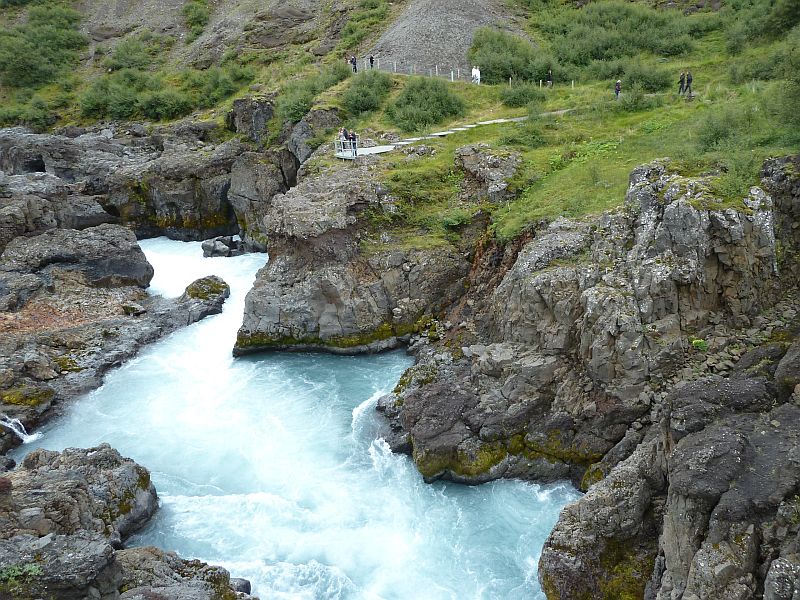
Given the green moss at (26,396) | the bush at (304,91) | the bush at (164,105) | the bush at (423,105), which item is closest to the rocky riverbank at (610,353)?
the green moss at (26,396)

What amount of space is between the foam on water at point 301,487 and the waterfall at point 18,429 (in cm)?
55

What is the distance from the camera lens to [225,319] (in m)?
31.2

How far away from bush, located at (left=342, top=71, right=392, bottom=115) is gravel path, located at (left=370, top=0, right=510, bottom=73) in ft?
18.1

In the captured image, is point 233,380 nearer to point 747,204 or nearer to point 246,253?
point 246,253

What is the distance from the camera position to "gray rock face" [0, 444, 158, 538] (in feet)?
50.8

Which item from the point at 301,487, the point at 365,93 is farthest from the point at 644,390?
the point at 365,93

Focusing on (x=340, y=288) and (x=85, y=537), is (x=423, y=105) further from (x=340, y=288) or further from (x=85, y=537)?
(x=85, y=537)

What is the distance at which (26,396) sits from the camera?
24625 millimetres

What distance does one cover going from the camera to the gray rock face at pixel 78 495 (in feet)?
50.8

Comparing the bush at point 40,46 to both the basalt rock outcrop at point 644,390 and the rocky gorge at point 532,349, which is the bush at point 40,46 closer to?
the rocky gorge at point 532,349

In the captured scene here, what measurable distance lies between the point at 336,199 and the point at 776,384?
20.4 metres

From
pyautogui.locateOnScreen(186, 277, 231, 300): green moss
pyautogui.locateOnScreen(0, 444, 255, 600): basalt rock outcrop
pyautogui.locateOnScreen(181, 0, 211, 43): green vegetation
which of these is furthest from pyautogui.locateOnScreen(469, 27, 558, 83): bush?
pyautogui.locateOnScreen(181, 0, 211, 43): green vegetation

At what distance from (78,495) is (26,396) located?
33.0 feet

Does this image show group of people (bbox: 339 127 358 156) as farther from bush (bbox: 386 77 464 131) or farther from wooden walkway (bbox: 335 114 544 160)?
bush (bbox: 386 77 464 131)
